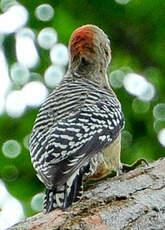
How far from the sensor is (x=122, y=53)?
8.14 metres

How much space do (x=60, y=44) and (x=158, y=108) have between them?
1209 millimetres

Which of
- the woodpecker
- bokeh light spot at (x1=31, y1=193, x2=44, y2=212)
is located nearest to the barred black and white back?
the woodpecker

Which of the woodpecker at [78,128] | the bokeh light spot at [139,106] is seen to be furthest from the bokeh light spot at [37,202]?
the bokeh light spot at [139,106]

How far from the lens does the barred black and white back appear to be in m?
4.35

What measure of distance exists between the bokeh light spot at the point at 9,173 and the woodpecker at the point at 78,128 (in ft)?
4.02

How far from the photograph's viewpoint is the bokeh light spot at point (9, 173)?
709 cm

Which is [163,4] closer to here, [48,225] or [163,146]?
[163,146]

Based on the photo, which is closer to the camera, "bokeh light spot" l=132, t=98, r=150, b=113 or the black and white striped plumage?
the black and white striped plumage

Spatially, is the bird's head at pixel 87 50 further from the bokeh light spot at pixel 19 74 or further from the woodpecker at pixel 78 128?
the bokeh light spot at pixel 19 74

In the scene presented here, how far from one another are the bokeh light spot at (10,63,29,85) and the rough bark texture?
12.8 ft

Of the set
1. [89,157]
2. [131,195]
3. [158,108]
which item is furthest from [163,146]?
[131,195]

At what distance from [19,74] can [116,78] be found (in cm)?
99

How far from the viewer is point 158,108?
7809 mm

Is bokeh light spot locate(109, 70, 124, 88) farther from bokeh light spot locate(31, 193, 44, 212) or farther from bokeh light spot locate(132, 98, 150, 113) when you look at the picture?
bokeh light spot locate(31, 193, 44, 212)
